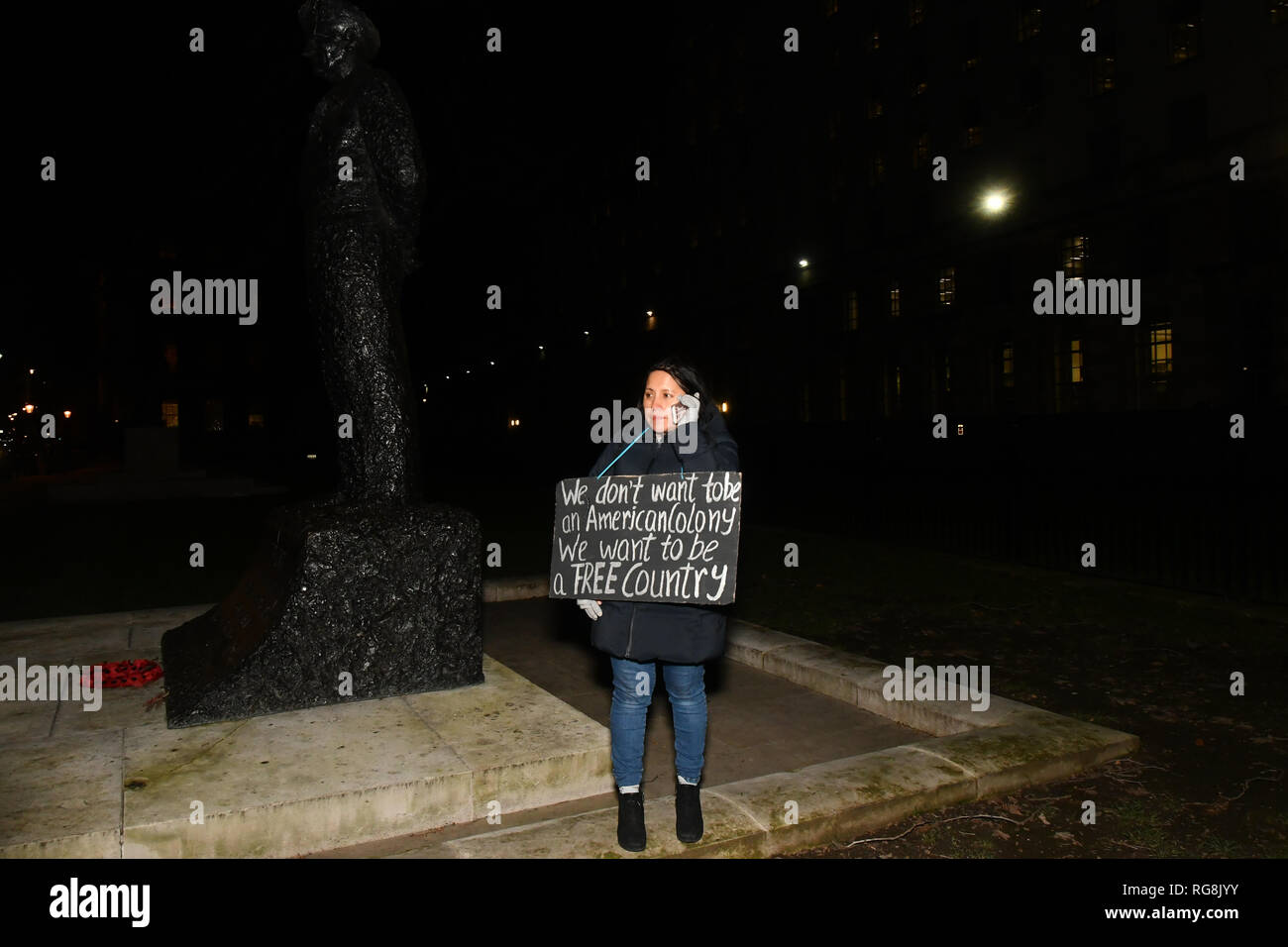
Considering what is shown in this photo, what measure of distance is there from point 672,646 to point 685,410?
0.96m

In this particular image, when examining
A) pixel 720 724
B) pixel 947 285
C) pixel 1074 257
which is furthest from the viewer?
pixel 947 285

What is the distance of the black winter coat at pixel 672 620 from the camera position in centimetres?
362

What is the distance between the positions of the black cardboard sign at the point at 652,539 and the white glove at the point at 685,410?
0.23 metres

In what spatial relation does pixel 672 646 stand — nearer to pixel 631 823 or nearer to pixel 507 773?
pixel 631 823

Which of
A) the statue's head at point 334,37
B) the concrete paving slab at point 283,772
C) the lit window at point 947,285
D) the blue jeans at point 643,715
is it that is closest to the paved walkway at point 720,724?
the concrete paving slab at point 283,772

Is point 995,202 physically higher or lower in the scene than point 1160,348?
higher


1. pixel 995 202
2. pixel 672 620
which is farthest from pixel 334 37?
pixel 995 202

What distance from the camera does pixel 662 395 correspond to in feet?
12.3

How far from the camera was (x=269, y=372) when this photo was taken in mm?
52375

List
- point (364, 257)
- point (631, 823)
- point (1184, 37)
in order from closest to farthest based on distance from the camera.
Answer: point (631, 823) → point (364, 257) → point (1184, 37)

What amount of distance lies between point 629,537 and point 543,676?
10.9 ft

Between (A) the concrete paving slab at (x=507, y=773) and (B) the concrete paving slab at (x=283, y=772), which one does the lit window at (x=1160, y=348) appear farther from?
(B) the concrete paving slab at (x=283, y=772)

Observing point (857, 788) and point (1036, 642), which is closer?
point (857, 788)

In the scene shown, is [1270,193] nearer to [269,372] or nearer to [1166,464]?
[1166,464]
